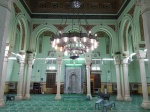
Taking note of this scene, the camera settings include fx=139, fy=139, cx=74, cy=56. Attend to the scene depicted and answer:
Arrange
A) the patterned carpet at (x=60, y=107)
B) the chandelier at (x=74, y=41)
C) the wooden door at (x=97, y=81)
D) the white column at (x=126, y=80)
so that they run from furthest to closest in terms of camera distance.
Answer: the wooden door at (x=97, y=81)
the white column at (x=126, y=80)
the chandelier at (x=74, y=41)
the patterned carpet at (x=60, y=107)

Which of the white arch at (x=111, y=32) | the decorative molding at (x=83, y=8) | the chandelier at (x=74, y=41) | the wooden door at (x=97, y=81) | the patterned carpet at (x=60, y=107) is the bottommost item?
the patterned carpet at (x=60, y=107)

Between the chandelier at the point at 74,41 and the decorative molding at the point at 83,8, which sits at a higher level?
the decorative molding at the point at 83,8

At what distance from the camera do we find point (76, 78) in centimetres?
1404

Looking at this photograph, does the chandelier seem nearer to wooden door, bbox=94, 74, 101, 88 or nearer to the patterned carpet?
the patterned carpet

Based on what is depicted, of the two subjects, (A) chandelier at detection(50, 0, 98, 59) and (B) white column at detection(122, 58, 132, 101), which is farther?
(B) white column at detection(122, 58, 132, 101)

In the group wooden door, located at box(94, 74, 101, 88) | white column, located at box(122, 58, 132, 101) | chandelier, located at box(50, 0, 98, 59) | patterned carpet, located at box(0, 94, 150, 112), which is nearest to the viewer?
patterned carpet, located at box(0, 94, 150, 112)

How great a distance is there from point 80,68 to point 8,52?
8583 millimetres

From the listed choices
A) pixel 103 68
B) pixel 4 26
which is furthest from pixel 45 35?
pixel 4 26

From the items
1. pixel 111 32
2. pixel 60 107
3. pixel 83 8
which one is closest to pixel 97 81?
pixel 111 32

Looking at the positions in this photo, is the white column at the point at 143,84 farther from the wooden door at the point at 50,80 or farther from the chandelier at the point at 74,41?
the wooden door at the point at 50,80

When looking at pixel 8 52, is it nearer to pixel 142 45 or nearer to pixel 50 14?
pixel 50 14

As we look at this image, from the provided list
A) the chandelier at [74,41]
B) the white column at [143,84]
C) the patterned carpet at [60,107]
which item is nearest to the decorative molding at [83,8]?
the white column at [143,84]

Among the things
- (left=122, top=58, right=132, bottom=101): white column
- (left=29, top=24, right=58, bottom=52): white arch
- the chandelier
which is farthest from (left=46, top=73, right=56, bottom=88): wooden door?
the chandelier

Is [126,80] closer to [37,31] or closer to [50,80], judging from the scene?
[37,31]
